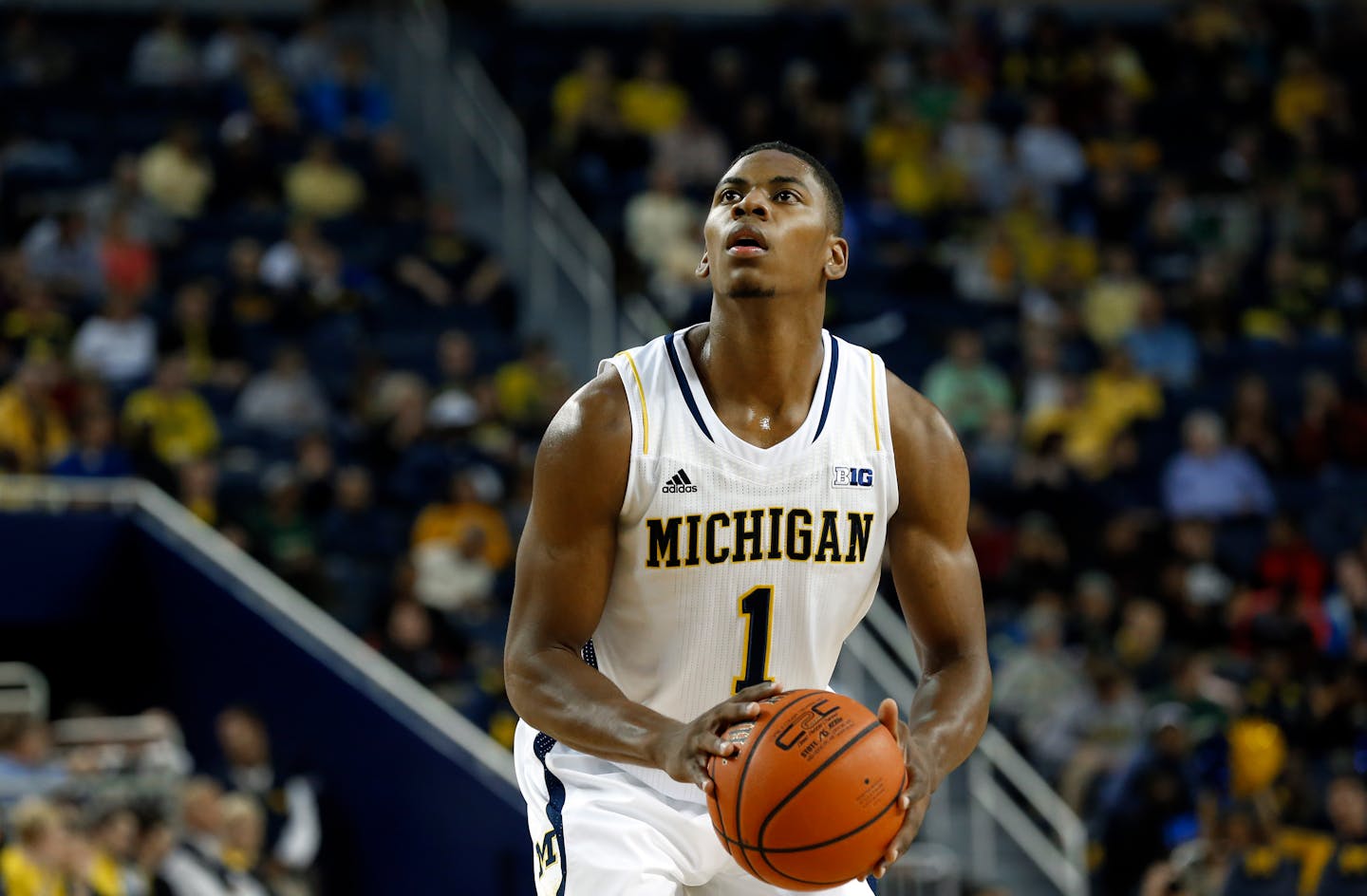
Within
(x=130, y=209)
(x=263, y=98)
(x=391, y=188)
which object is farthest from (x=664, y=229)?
(x=130, y=209)

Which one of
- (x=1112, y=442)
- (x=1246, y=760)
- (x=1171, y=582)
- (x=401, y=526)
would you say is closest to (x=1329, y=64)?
(x=1112, y=442)

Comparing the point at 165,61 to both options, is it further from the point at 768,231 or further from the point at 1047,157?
the point at 768,231

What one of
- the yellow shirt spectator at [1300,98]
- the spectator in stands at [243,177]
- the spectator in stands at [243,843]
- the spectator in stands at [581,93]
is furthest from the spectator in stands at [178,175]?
the yellow shirt spectator at [1300,98]

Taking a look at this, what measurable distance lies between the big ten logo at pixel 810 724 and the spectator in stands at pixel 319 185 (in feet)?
37.4

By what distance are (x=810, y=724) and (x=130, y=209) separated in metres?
11.0

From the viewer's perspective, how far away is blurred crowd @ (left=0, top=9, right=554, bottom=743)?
11.8 meters

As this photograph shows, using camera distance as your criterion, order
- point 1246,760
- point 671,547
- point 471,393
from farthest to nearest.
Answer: point 471,393, point 1246,760, point 671,547

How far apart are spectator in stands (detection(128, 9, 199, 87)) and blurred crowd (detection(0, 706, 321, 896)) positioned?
603 cm

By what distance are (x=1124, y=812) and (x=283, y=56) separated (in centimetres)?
954

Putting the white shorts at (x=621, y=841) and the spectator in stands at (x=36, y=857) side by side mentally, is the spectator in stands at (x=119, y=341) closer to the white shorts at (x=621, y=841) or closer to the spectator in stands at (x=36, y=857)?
the spectator in stands at (x=36, y=857)

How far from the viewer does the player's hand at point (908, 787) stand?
3.93m

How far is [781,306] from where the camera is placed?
14.7 feet

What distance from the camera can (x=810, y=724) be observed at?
12.8 feet

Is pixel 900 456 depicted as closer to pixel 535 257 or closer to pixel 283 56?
pixel 535 257
